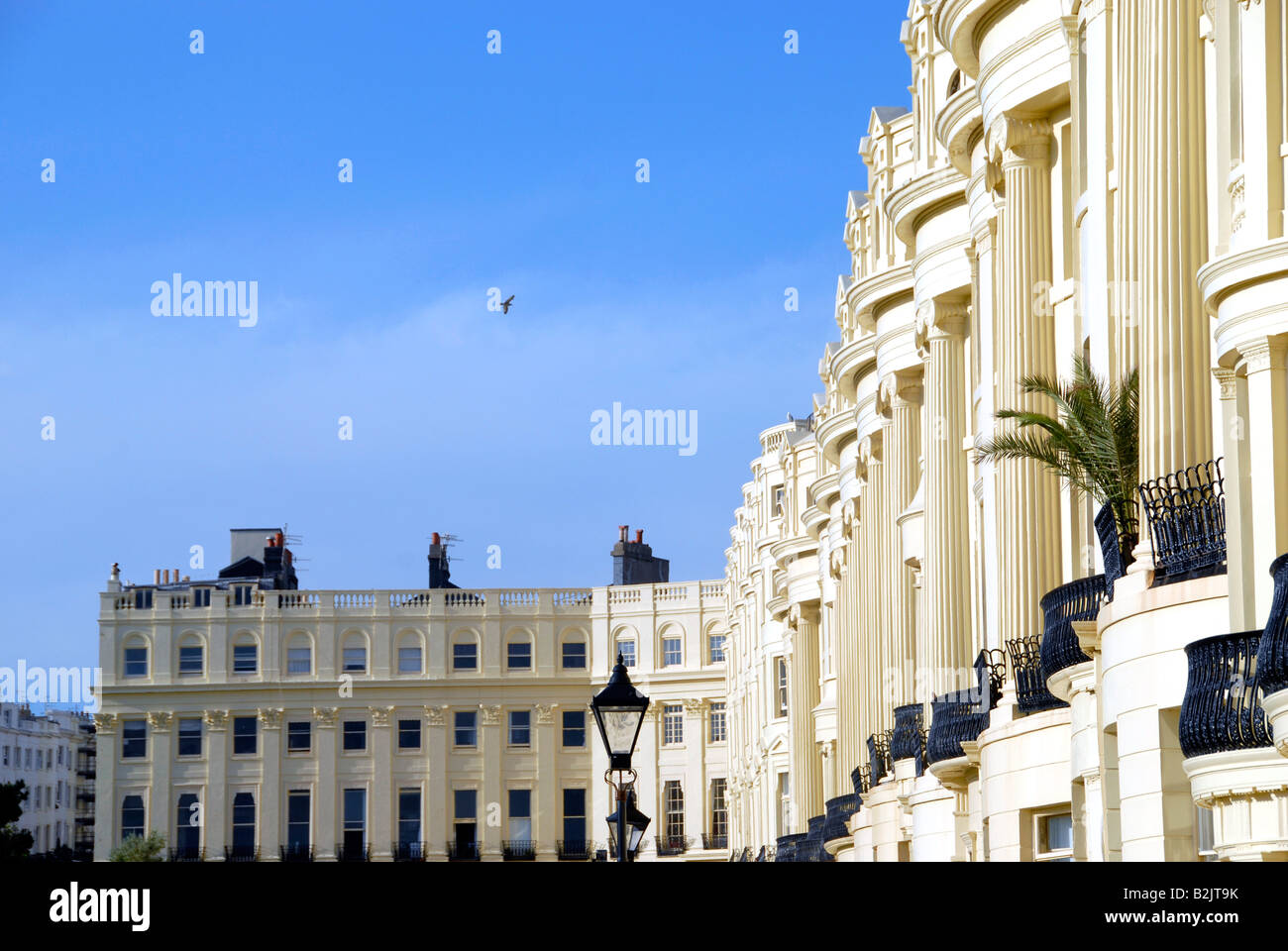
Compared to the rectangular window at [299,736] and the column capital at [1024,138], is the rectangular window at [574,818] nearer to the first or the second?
the rectangular window at [299,736]

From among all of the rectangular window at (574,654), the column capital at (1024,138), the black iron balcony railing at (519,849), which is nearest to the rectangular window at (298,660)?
the rectangular window at (574,654)

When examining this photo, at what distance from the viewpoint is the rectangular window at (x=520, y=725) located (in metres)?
116

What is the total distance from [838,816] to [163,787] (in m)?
73.5

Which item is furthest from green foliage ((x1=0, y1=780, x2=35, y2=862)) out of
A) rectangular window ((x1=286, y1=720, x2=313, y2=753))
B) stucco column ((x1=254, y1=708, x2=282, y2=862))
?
rectangular window ((x1=286, y1=720, x2=313, y2=753))

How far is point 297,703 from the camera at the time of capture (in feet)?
384

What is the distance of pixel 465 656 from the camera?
11700 centimetres

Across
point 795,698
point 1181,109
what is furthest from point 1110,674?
point 795,698

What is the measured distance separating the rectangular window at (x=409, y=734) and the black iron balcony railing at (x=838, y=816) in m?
66.3

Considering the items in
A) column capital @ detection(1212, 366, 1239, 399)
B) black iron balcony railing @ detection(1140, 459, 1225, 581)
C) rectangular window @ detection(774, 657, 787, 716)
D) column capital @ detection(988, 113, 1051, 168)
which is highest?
column capital @ detection(988, 113, 1051, 168)

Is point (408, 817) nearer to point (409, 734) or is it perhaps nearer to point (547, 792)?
point (409, 734)

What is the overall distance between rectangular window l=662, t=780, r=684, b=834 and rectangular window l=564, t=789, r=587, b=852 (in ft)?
17.5

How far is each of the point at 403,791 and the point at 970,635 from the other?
8327cm

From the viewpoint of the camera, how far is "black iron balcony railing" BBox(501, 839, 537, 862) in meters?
113

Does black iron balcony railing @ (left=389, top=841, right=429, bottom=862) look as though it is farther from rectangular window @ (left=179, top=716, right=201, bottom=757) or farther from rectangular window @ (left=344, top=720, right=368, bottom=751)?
rectangular window @ (left=179, top=716, right=201, bottom=757)
